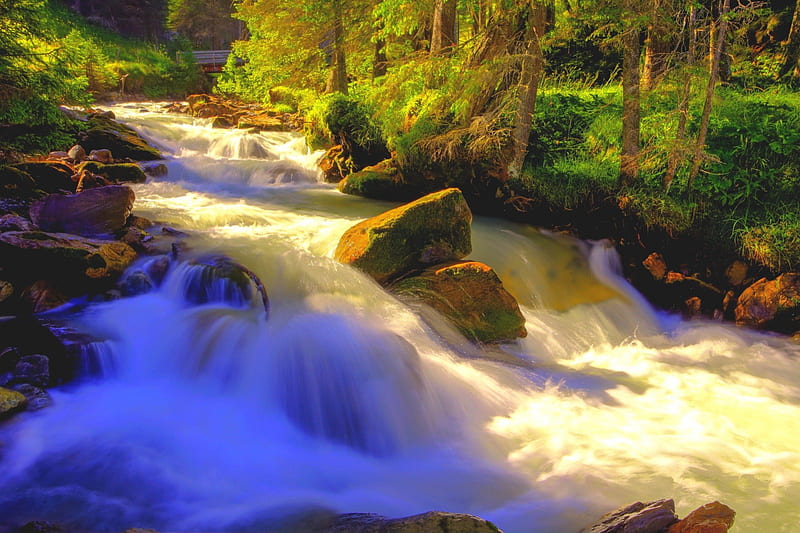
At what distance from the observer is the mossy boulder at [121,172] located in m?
9.88

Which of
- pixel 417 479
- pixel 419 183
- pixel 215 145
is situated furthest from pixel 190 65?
pixel 417 479

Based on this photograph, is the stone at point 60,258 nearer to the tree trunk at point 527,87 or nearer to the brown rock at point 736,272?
the tree trunk at point 527,87

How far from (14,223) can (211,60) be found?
33.7 m

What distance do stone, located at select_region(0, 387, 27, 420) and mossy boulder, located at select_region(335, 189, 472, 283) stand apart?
3398 millimetres

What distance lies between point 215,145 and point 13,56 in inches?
355

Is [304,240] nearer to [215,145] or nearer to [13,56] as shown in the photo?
[13,56]

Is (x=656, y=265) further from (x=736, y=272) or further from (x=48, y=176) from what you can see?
(x=48, y=176)

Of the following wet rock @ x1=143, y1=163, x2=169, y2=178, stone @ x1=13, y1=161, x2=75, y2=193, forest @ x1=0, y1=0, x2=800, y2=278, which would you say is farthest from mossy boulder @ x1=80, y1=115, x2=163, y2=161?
stone @ x1=13, y1=161, x2=75, y2=193

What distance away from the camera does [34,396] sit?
4.07 m

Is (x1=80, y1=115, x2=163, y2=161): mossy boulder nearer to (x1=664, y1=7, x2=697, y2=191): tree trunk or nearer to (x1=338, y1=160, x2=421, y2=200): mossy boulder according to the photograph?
(x1=338, y1=160, x2=421, y2=200): mossy boulder

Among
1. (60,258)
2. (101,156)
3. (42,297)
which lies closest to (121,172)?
(101,156)

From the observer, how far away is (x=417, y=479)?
3.86 metres

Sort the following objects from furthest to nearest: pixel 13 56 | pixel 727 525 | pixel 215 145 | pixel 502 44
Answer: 1. pixel 215 145
2. pixel 502 44
3. pixel 13 56
4. pixel 727 525

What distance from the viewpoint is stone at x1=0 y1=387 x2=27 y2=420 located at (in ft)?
12.4
